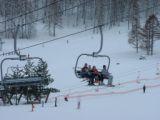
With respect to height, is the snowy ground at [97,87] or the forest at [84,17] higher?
the forest at [84,17]

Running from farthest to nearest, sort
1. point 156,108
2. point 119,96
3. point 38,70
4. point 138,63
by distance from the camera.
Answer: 1. point 138,63
2. point 38,70
3. point 119,96
4. point 156,108

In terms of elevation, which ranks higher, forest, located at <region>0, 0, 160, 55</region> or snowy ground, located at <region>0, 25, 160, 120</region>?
forest, located at <region>0, 0, 160, 55</region>

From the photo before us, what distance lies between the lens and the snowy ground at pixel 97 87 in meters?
21.7

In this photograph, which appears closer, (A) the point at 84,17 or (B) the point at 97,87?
(B) the point at 97,87

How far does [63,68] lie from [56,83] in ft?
27.1

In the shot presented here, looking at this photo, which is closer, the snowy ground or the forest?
the snowy ground

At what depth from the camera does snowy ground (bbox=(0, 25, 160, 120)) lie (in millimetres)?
21672

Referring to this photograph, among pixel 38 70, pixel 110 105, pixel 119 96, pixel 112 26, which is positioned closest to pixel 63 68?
pixel 38 70

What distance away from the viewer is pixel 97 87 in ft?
92.6

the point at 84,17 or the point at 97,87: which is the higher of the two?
the point at 84,17

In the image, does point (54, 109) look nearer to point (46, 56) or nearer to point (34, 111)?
point (34, 111)

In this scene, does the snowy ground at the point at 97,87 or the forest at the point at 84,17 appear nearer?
the snowy ground at the point at 97,87

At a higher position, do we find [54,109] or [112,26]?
[112,26]

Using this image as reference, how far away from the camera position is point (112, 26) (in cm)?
8406
